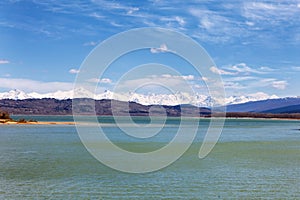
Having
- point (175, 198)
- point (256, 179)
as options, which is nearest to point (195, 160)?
point (256, 179)

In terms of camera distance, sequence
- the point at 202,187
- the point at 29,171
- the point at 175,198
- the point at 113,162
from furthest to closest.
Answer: the point at 113,162, the point at 29,171, the point at 202,187, the point at 175,198

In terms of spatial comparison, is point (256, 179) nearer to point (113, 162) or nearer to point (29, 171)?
point (113, 162)

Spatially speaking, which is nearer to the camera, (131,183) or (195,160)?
(131,183)

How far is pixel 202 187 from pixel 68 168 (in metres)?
12.6

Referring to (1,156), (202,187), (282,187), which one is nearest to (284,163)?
(282,187)

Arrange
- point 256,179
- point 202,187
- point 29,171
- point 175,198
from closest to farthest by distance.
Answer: point 175,198 < point 202,187 < point 256,179 < point 29,171

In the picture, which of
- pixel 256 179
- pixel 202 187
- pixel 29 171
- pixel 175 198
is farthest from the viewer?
pixel 29 171

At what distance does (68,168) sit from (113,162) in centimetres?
571

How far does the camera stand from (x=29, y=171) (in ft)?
107

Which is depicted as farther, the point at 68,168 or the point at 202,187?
the point at 68,168

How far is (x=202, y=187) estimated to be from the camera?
27016mm

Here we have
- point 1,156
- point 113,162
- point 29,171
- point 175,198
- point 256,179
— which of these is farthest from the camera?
point 1,156

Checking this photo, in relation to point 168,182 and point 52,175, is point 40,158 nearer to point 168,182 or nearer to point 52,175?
point 52,175

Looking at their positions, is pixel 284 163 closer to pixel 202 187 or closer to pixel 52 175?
pixel 202 187
